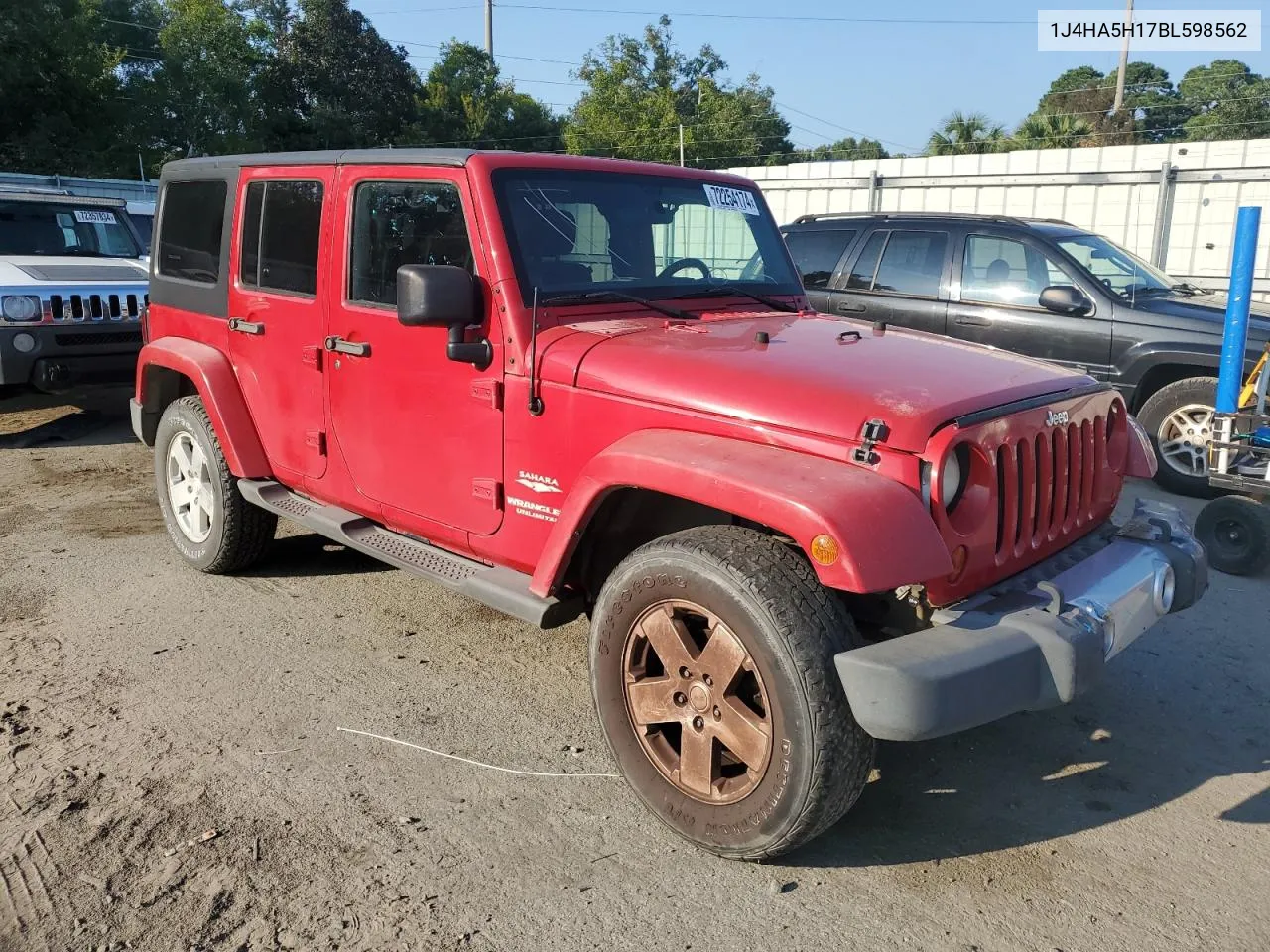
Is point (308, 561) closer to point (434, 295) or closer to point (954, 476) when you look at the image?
point (434, 295)

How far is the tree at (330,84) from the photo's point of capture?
145 feet

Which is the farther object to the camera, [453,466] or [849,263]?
[849,263]

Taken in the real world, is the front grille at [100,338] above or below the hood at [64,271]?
below

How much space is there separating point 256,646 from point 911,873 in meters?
2.80

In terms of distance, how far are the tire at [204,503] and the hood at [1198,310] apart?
5950mm

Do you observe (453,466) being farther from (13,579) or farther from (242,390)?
(13,579)

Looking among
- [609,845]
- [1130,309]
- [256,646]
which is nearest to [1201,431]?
[1130,309]

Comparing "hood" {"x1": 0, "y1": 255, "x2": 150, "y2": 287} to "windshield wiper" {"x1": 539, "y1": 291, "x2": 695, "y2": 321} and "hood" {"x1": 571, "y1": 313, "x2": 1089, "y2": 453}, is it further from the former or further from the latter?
"hood" {"x1": 571, "y1": 313, "x2": 1089, "y2": 453}

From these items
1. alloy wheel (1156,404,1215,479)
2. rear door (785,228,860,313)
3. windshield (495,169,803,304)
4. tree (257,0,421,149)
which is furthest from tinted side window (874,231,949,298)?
tree (257,0,421,149)

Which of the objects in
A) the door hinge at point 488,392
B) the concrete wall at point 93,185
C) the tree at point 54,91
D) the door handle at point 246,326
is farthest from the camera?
the tree at point 54,91

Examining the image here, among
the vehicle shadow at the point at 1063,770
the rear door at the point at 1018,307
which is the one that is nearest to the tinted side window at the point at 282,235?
the vehicle shadow at the point at 1063,770

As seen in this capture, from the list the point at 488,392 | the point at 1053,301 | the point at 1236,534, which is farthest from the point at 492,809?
the point at 1053,301

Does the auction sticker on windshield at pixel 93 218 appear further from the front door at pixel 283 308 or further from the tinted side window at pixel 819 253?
the tinted side window at pixel 819 253

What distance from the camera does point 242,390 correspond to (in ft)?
15.4
